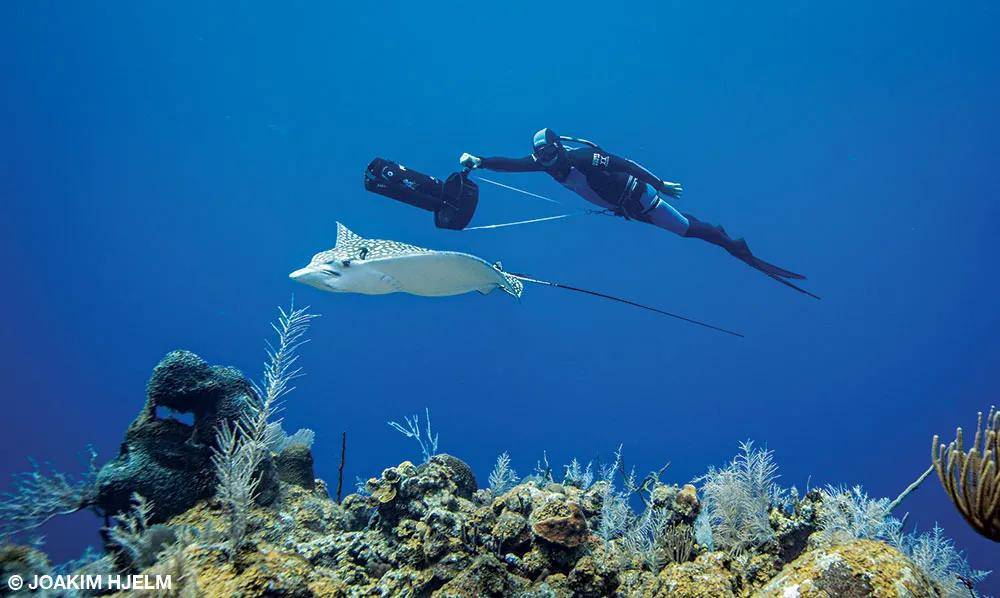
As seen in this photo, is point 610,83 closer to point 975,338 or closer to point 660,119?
point 660,119

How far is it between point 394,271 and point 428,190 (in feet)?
7.96

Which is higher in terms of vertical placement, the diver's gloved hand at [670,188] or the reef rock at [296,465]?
the diver's gloved hand at [670,188]

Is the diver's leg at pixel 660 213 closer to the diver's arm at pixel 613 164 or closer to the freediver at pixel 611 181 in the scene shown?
the freediver at pixel 611 181

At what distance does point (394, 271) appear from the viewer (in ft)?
18.5

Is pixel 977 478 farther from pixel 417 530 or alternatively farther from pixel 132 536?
pixel 132 536

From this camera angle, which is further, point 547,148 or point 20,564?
point 547,148

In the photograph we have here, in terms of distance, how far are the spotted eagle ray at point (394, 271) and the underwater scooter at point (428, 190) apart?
1264 millimetres

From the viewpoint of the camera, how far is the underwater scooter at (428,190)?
7.14 metres

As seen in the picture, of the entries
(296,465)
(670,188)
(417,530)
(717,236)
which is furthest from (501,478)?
(717,236)

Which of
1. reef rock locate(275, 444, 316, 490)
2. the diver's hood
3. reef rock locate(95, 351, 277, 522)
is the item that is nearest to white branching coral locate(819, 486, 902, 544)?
reef rock locate(95, 351, 277, 522)

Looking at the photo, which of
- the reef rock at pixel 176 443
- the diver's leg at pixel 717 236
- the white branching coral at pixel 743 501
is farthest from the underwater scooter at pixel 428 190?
the diver's leg at pixel 717 236

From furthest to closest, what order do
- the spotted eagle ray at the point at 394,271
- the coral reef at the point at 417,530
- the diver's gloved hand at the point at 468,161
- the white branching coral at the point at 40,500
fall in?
the diver's gloved hand at the point at 468,161
the spotted eagle ray at the point at 394,271
the white branching coral at the point at 40,500
the coral reef at the point at 417,530

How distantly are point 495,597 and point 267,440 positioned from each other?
2.80 meters

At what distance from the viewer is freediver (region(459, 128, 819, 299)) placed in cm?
885
